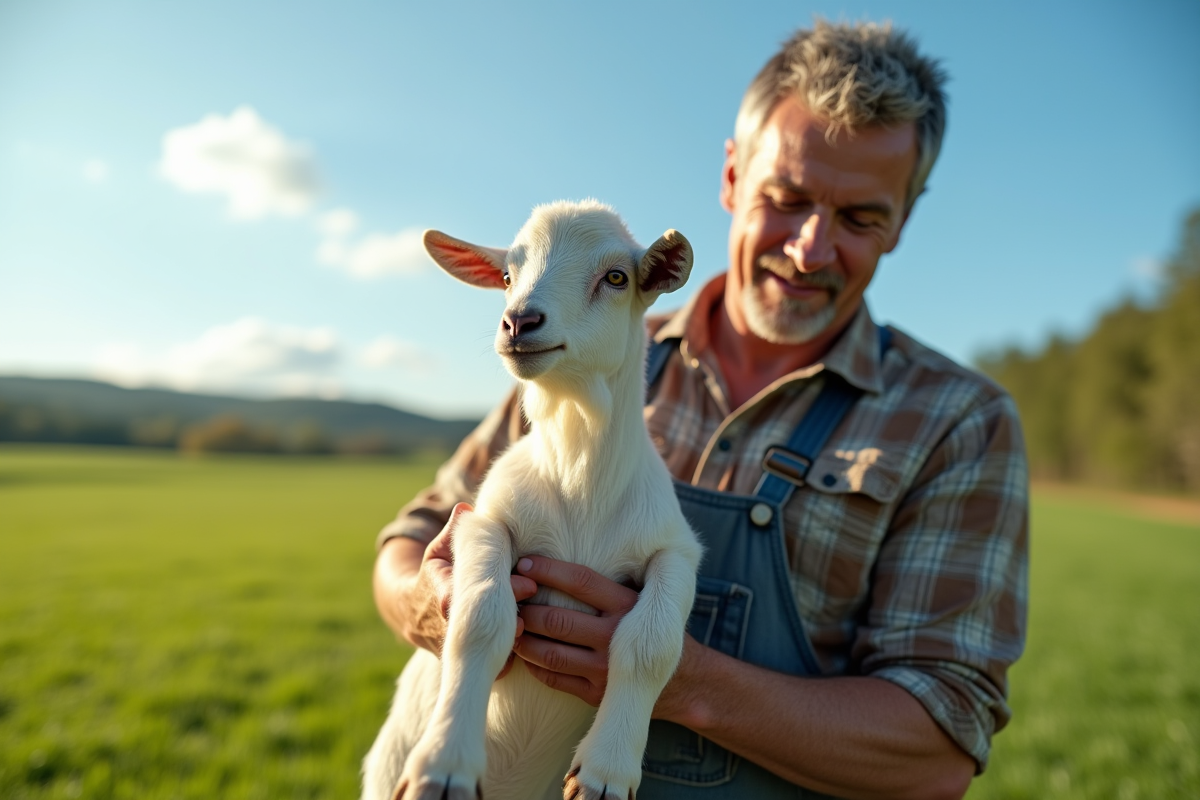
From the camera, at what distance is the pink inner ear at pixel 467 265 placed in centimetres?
264

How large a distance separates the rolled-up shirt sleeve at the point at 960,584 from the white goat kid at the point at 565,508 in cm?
97

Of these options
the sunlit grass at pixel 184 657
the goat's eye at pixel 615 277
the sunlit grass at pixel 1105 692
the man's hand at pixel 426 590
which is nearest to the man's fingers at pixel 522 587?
the man's hand at pixel 426 590

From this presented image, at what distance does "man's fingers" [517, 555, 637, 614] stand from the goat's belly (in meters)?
0.35

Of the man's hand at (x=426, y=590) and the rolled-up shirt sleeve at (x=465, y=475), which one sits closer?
the man's hand at (x=426, y=590)

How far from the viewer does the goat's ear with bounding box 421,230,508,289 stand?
2.61 meters

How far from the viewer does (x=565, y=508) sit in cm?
257

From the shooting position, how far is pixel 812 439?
3137 mm

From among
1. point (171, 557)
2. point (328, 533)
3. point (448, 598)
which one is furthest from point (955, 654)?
point (328, 533)

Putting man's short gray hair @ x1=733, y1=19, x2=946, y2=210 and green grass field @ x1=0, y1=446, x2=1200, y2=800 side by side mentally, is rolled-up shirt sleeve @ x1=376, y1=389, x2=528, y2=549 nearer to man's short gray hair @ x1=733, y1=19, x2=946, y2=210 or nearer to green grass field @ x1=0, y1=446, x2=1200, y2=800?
man's short gray hair @ x1=733, y1=19, x2=946, y2=210

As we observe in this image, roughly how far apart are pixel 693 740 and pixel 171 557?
14655 mm

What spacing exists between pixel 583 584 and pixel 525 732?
22.8 inches

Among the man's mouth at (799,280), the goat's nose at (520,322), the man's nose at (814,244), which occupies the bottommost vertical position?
the goat's nose at (520,322)

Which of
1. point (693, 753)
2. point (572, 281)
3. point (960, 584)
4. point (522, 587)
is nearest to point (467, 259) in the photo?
point (572, 281)

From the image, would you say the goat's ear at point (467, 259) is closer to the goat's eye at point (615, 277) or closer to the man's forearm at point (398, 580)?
the goat's eye at point (615, 277)
